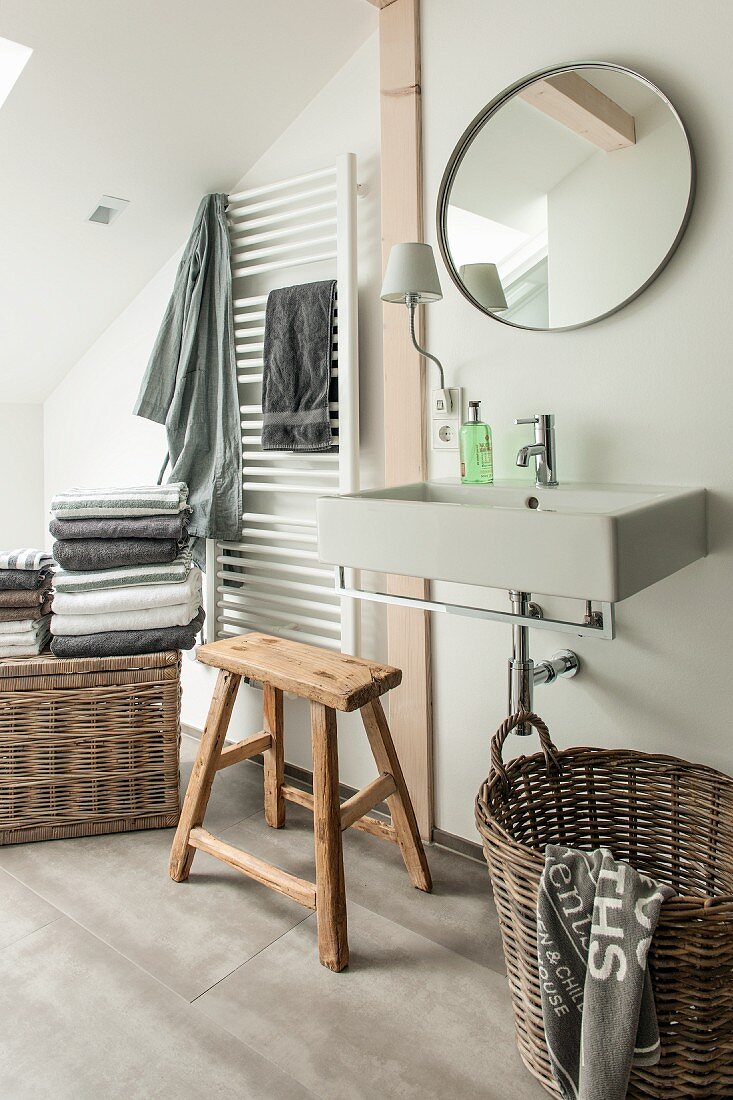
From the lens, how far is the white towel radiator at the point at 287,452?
77.6 inches

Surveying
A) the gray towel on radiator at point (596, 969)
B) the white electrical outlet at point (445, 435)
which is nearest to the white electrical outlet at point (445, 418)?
the white electrical outlet at point (445, 435)

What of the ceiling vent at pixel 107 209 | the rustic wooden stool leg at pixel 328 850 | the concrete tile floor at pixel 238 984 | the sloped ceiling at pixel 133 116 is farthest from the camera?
the ceiling vent at pixel 107 209

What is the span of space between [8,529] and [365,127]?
196cm

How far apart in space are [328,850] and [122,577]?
89 centimetres

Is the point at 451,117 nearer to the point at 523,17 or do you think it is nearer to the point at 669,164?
the point at 523,17

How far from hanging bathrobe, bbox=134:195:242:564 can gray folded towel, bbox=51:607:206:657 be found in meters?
0.34

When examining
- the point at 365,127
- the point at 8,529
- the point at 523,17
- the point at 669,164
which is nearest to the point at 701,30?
the point at 669,164

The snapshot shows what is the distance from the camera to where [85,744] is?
6.49 ft

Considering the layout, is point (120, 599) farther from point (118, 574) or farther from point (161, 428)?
point (161, 428)

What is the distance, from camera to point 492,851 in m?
1.26

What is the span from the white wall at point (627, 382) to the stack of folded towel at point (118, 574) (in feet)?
2.37

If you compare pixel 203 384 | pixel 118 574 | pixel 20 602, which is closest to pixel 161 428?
pixel 203 384

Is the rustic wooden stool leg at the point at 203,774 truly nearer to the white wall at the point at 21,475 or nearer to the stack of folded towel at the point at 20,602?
the stack of folded towel at the point at 20,602

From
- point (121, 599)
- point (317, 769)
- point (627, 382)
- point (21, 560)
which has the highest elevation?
point (627, 382)
